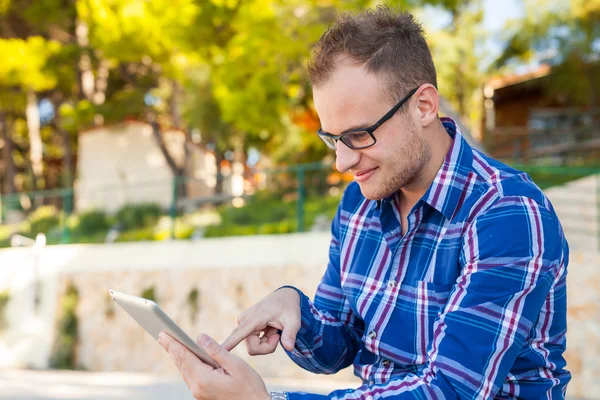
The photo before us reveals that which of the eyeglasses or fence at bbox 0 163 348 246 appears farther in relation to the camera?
fence at bbox 0 163 348 246

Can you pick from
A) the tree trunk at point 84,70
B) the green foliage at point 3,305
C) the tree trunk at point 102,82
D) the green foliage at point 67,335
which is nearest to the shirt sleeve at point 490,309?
the green foliage at point 67,335

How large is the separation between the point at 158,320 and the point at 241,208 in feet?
31.3

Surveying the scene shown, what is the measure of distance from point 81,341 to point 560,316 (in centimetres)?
902

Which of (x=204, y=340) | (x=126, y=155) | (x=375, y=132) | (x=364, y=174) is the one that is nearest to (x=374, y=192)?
(x=364, y=174)

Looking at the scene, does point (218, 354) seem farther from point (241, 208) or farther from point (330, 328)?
point (241, 208)

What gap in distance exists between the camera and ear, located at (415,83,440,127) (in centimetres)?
164

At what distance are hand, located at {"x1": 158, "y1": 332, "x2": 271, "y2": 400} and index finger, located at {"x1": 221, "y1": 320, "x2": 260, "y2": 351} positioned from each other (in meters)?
0.26

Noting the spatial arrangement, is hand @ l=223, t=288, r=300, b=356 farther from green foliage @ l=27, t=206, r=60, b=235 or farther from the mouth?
green foliage @ l=27, t=206, r=60, b=235

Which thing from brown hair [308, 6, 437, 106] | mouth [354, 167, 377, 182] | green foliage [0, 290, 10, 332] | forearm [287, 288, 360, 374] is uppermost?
brown hair [308, 6, 437, 106]

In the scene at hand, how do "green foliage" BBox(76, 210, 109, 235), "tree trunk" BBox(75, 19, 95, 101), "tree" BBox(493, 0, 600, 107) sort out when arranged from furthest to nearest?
"tree trunk" BBox(75, 19, 95, 101) < "tree" BBox(493, 0, 600, 107) < "green foliage" BBox(76, 210, 109, 235)

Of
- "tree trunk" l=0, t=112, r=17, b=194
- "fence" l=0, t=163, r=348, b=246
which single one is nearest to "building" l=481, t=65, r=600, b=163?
"fence" l=0, t=163, r=348, b=246

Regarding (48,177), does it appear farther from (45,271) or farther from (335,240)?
(335,240)

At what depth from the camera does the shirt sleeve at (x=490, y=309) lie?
1.35 metres

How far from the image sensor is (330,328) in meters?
1.88
